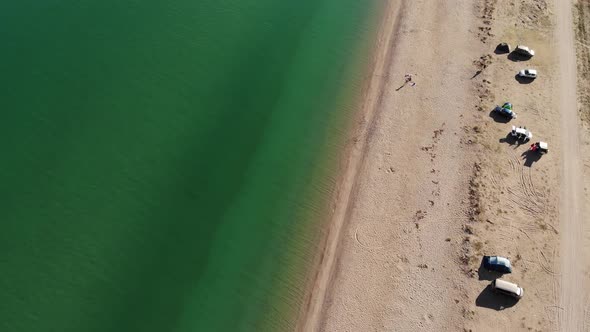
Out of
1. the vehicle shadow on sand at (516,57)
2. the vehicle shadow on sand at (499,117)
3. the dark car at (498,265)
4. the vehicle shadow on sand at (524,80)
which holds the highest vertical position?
the vehicle shadow on sand at (516,57)

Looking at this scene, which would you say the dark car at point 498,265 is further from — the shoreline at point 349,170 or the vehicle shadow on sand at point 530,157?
the shoreline at point 349,170

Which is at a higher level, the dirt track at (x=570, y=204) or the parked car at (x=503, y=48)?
the parked car at (x=503, y=48)

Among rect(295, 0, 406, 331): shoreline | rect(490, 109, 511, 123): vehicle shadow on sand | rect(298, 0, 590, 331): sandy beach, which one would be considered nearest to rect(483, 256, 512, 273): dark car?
rect(298, 0, 590, 331): sandy beach

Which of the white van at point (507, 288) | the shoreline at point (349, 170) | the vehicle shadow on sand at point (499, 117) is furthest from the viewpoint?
the vehicle shadow on sand at point (499, 117)

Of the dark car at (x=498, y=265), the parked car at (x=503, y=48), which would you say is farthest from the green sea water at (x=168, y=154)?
the parked car at (x=503, y=48)

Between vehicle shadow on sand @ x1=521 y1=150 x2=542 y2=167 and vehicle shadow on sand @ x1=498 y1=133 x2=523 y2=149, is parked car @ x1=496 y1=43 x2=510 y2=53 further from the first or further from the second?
vehicle shadow on sand @ x1=521 y1=150 x2=542 y2=167

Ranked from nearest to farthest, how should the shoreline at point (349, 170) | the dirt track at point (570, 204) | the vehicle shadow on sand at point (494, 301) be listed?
1. the vehicle shadow on sand at point (494, 301)
2. the dirt track at point (570, 204)
3. the shoreline at point (349, 170)

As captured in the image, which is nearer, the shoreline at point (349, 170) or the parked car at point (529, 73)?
the shoreline at point (349, 170)
